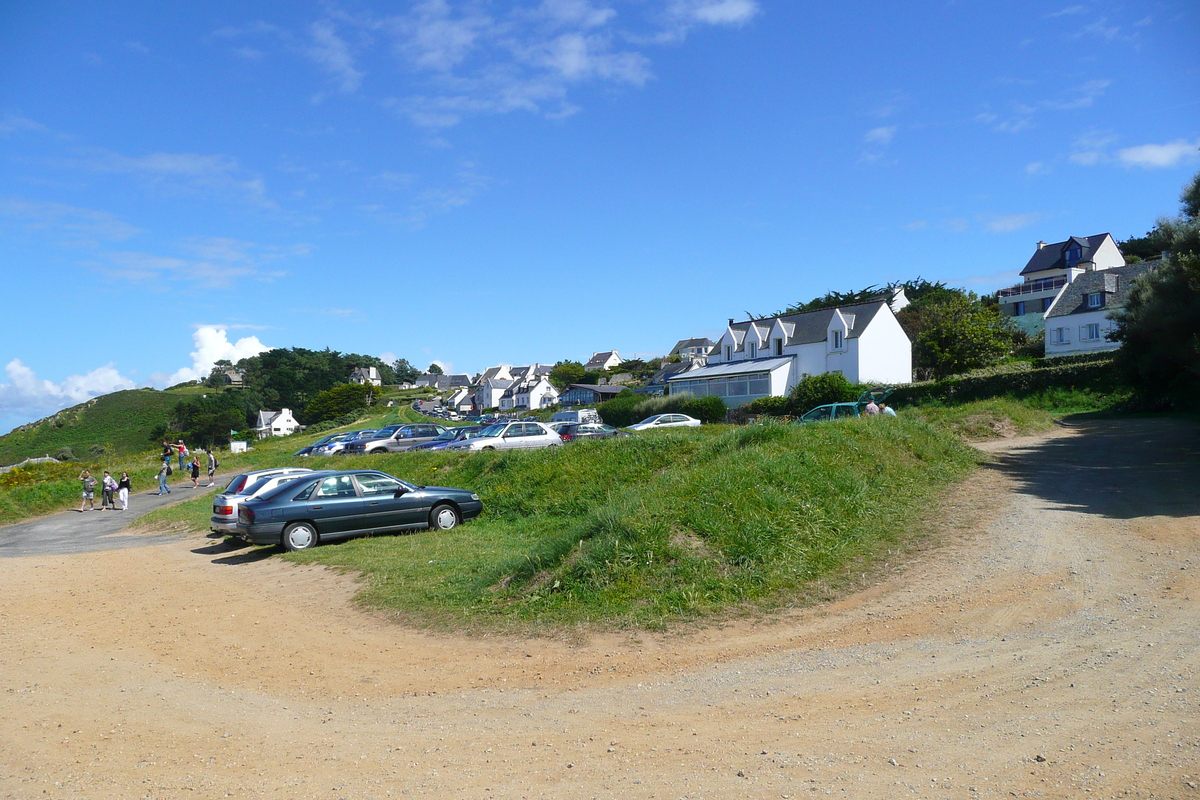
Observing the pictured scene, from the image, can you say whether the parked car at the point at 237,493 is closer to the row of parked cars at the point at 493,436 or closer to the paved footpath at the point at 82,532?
the paved footpath at the point at 82,532

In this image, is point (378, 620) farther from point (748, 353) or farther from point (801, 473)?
point (748, 353)

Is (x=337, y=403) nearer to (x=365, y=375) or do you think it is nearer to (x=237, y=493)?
(x=365, y=375)

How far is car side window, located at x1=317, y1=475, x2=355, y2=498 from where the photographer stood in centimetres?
1495

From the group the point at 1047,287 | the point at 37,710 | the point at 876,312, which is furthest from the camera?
the point at 1047,287

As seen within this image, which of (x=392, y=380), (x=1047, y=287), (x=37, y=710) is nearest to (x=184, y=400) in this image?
(x=392, y=380)

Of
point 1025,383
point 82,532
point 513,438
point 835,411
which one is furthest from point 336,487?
point 1025,383

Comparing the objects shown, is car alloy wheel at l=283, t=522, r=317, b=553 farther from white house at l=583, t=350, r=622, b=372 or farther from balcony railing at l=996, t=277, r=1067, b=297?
white house at l=583, t=350, r=622, b=372

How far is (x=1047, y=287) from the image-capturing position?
64688mm

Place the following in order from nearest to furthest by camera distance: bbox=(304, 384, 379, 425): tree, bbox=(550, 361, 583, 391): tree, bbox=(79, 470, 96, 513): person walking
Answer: bbox=(79, 470, 96, 513): person walking → bbox=(304, 384, 379, 425): tree → bbox=(550, 361, 583, 391): tree

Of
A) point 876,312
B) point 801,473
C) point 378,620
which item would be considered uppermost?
point 876,312

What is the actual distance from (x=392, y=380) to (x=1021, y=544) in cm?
18816

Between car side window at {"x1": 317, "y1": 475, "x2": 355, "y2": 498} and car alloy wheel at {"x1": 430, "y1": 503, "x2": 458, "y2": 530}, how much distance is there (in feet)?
5.76

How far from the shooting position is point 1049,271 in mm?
70562

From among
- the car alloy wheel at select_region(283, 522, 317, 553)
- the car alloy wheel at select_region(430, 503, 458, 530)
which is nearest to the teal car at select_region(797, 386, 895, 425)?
the car alloy wheel at select_region(430, 503, 458, 530)
